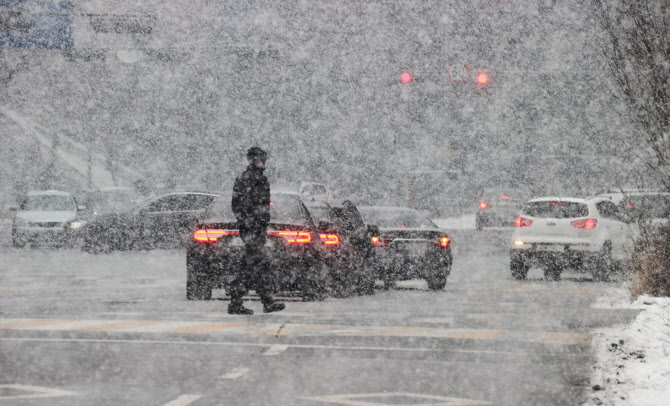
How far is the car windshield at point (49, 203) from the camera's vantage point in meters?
29.7

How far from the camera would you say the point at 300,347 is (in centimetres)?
1065

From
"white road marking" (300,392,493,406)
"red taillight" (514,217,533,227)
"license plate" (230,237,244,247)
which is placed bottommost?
"white road marking" (300,392,493,406)

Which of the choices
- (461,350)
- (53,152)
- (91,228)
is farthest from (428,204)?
(461,350)

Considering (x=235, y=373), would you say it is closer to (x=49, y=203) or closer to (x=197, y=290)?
(x=197, y=290)

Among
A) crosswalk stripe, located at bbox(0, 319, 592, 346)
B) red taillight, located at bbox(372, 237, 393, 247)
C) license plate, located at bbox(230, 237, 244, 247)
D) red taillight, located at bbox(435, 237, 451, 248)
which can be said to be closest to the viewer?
crosswalk stripe, located at bbox(0, 319, 592, 346)

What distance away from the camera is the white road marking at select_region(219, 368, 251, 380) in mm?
8922

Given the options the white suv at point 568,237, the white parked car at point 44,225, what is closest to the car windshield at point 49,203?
the white parked car at point 44,225

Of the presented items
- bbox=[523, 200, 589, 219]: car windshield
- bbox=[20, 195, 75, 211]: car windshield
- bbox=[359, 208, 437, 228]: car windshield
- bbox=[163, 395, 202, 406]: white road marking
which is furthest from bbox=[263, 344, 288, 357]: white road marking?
bbox=[20, 195, 75, 211]: car windshield

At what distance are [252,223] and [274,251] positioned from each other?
1.50 metres

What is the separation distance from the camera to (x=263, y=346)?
10.7m

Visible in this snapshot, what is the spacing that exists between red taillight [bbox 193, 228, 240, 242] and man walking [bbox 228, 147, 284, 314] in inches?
47.8

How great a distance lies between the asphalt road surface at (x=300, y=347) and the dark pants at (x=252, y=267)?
38 centimetres

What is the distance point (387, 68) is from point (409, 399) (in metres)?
52.5

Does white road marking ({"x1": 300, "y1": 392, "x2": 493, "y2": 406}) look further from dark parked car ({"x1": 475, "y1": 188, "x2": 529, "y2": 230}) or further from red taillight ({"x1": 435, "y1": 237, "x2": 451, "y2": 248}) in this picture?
dark parked car ({"x1": 475, "y1": 188, "x2": 529, "y2": 230})
